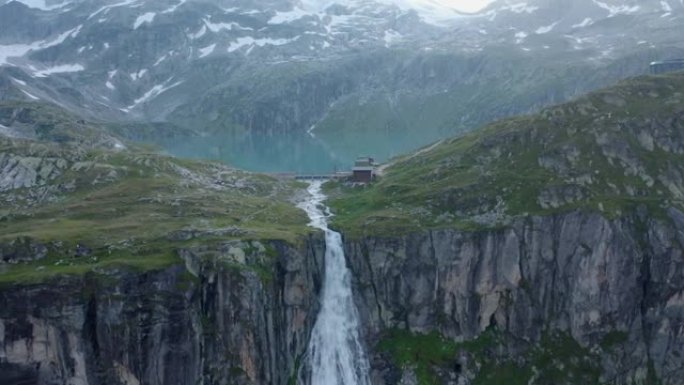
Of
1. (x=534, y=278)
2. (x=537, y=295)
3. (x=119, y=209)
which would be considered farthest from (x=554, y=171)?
(x=119, y=209)

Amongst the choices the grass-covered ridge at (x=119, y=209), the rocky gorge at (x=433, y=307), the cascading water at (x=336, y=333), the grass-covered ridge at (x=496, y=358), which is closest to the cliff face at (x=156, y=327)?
the rocky gorge at (x=433, y=307)

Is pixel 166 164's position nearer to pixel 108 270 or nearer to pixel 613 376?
pixel 108 270

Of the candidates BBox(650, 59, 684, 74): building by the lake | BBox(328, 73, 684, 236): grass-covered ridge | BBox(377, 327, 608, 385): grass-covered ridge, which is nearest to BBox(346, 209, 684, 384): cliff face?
BBox(377, 327, 608, 385): grass-covered ridge

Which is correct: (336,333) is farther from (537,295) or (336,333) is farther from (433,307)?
(537,295)

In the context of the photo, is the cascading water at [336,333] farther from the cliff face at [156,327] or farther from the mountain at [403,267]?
the cliff face at [156,327]

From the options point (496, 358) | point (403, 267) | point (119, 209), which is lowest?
point (496, 358)

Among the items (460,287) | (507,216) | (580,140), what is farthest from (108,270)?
(580,140)
